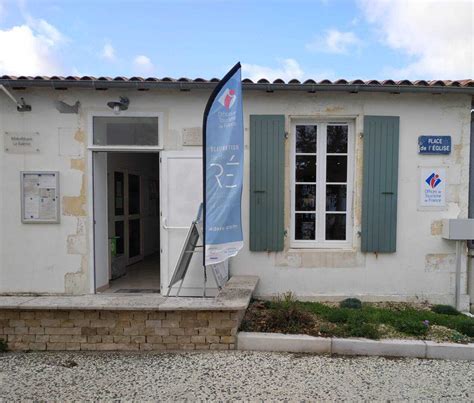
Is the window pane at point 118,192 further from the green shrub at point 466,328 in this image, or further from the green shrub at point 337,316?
the green shrub at point 466,328

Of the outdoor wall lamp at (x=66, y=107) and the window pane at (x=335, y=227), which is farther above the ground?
the outdoor wall lamp at (x=66, y=107)

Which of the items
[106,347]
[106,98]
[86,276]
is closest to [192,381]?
[106,347]

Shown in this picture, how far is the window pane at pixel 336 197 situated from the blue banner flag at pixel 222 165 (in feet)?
6.13

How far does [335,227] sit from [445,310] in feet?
6.35

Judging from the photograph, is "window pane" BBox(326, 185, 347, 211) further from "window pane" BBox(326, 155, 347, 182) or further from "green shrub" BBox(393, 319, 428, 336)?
"green shrub" BBox(393, 319, 428, 336)

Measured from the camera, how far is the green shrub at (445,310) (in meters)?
4.69

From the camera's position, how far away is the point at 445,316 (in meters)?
4.40

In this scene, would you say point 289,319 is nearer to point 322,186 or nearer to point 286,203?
A: point 286,203

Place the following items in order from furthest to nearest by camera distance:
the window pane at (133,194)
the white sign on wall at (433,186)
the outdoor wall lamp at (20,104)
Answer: the window pane at (133,194) < the white sign on wall at (433,186) < the outdoor wall lamp at (20,104)

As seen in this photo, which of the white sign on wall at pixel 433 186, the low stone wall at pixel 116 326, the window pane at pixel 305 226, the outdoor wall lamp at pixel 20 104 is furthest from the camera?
the window pane at pixel 305 226

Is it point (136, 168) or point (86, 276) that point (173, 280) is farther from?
point (136, 168)

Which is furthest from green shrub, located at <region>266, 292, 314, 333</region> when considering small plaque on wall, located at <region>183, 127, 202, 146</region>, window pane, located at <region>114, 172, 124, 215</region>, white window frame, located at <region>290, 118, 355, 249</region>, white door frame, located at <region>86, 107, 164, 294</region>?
window pane, located at <region>114, 172, 124, 215</region>

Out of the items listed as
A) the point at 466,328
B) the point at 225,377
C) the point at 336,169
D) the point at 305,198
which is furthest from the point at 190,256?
the point at 466,328

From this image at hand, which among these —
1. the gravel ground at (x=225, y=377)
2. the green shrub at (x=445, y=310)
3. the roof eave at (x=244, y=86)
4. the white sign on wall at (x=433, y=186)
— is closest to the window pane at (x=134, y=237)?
the roof eave at (x=244, y=86)
